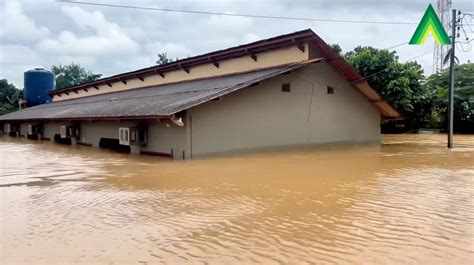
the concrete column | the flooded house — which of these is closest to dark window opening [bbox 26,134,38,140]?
the flooded house

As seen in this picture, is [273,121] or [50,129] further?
[50,129]

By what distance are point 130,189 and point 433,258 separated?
4809 mm

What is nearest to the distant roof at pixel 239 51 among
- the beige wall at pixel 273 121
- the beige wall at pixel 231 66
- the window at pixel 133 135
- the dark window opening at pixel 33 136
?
the beige wall at pixel 231 66

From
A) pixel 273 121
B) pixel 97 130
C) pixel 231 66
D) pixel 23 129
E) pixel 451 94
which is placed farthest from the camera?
pixel 23 129

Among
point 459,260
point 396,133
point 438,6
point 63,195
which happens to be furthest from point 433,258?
point 438,6

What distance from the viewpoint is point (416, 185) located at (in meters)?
6.91

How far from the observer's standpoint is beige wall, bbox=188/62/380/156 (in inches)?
472

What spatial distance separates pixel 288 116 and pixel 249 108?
1.95 m

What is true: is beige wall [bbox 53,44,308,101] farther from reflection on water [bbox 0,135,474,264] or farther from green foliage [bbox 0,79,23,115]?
green foliage [bbox 0,79,23,115]

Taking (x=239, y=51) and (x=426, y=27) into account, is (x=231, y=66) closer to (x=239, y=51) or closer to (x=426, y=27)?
(x=239, y=51)

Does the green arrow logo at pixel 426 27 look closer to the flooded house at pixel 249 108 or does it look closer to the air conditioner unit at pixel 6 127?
the flooded house at pixel 249 108

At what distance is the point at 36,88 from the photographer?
116ft

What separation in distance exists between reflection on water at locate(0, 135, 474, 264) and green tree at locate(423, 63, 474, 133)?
2090 cm

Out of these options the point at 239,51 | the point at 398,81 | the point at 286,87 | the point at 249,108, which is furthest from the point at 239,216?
the point at 398,81
